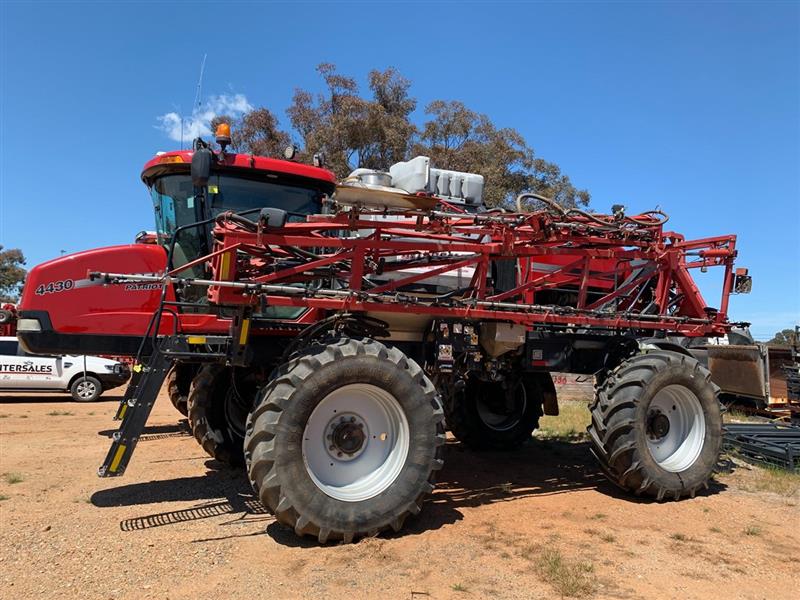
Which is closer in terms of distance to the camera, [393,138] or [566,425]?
[566,425]

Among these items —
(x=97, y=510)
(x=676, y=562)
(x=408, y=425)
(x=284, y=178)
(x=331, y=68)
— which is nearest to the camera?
(x=676, y=562)

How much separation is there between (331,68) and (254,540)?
22.4m

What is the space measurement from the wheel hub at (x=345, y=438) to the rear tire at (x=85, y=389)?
1169cm

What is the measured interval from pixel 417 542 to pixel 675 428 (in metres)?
3.30

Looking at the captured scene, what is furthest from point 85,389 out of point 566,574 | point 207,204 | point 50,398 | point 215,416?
point 566,574

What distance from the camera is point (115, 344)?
5.70m

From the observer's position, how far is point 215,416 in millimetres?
6469

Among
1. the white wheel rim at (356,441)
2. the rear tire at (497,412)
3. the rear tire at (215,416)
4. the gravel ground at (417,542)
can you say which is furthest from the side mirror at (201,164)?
the rear tire at (497,412)

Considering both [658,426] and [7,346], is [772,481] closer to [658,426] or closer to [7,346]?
[658,426]

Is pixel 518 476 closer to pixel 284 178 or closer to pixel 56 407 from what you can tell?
pixel 284 178

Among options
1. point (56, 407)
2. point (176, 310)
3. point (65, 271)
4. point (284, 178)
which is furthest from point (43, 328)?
point (56, 407)

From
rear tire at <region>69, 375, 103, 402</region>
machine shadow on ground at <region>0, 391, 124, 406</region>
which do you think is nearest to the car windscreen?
machine shadow on ground at <region>0, 391, 124, 406</region>

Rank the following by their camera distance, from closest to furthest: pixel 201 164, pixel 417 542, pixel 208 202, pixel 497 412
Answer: pixel 417 542 < pixel 201 164 < pixel 208 202 < pixel 497 412

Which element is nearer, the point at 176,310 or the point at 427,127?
the point at 176,310
